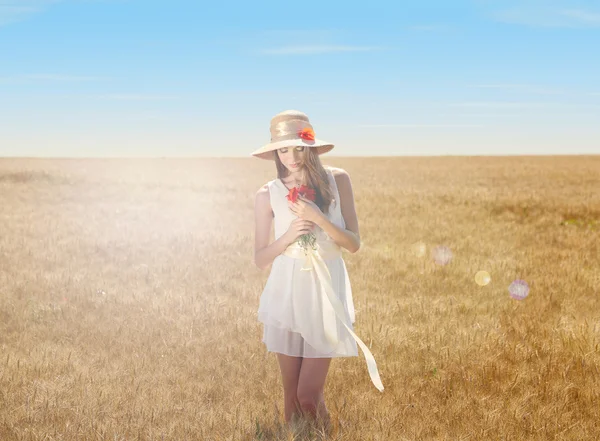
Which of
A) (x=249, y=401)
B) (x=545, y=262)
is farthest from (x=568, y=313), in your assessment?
(x=249, y=401)

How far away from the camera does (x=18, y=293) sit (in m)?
7.87

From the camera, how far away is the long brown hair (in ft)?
10.9

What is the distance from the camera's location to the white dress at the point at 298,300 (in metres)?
3.33

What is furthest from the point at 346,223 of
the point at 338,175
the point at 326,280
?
the point at 326,280

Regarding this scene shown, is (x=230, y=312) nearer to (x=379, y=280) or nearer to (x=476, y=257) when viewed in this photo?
(x=379, y=280)

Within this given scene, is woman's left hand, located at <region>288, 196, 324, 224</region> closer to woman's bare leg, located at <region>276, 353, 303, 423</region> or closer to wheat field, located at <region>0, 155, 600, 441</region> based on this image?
woman's bare leg, located at <region>276, 353, 303, 423</region>

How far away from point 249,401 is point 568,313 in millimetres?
4351

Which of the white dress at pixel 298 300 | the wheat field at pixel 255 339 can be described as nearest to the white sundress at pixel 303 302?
the white dress at pixel 298 300

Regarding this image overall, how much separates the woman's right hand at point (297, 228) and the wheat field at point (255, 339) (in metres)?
1.17

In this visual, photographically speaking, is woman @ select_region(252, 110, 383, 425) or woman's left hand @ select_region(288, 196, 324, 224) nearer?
woman's left hand @ select_region(288, 196, 324, 224)

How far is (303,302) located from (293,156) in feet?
2.54

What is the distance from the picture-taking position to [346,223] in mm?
3492

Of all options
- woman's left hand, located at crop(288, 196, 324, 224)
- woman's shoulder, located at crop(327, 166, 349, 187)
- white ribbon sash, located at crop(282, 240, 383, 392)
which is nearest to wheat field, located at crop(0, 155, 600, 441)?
white ribbon sash, located at crop(282, 240, 383, 392)

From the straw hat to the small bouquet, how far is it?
0.76 ft
